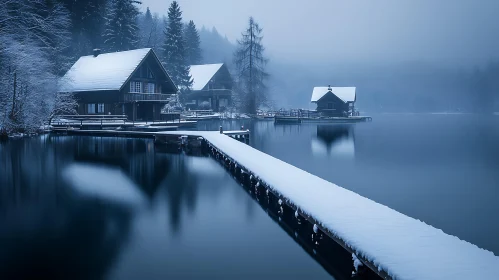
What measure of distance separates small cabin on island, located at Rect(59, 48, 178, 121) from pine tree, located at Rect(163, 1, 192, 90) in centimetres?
1731

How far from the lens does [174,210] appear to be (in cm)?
1403

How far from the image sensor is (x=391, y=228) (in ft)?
29.9

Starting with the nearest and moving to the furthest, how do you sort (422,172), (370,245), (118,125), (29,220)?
(370,245) → (29,220) → (422,172) → (118,125)

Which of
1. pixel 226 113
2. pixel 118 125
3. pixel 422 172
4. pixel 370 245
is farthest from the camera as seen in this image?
pixel 226 113

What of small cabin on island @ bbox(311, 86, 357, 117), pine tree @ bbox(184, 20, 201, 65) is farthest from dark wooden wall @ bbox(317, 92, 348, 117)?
pine tree @ bbox(184, 20, 201, 65)

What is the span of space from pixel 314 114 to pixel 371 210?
68741mm

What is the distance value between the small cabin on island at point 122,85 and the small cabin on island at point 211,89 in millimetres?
24713

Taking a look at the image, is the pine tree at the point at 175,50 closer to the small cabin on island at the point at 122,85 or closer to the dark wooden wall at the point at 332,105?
the small cabin on island at the point at 122,85

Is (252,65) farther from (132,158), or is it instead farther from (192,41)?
(132,158)

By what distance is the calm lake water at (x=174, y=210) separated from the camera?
926 cm

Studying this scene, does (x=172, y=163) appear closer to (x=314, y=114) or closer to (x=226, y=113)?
(x=226, y=113)

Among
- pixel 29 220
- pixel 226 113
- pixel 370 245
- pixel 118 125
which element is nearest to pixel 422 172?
pixel 370 245

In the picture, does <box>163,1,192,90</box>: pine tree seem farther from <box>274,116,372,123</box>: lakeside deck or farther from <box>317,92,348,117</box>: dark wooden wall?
<box>317,92,348,117</box>: dark wooden wall

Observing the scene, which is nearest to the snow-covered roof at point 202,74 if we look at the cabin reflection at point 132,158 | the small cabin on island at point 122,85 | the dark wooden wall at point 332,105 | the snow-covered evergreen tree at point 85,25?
the snow-covered evergreen tree at point 85,25
